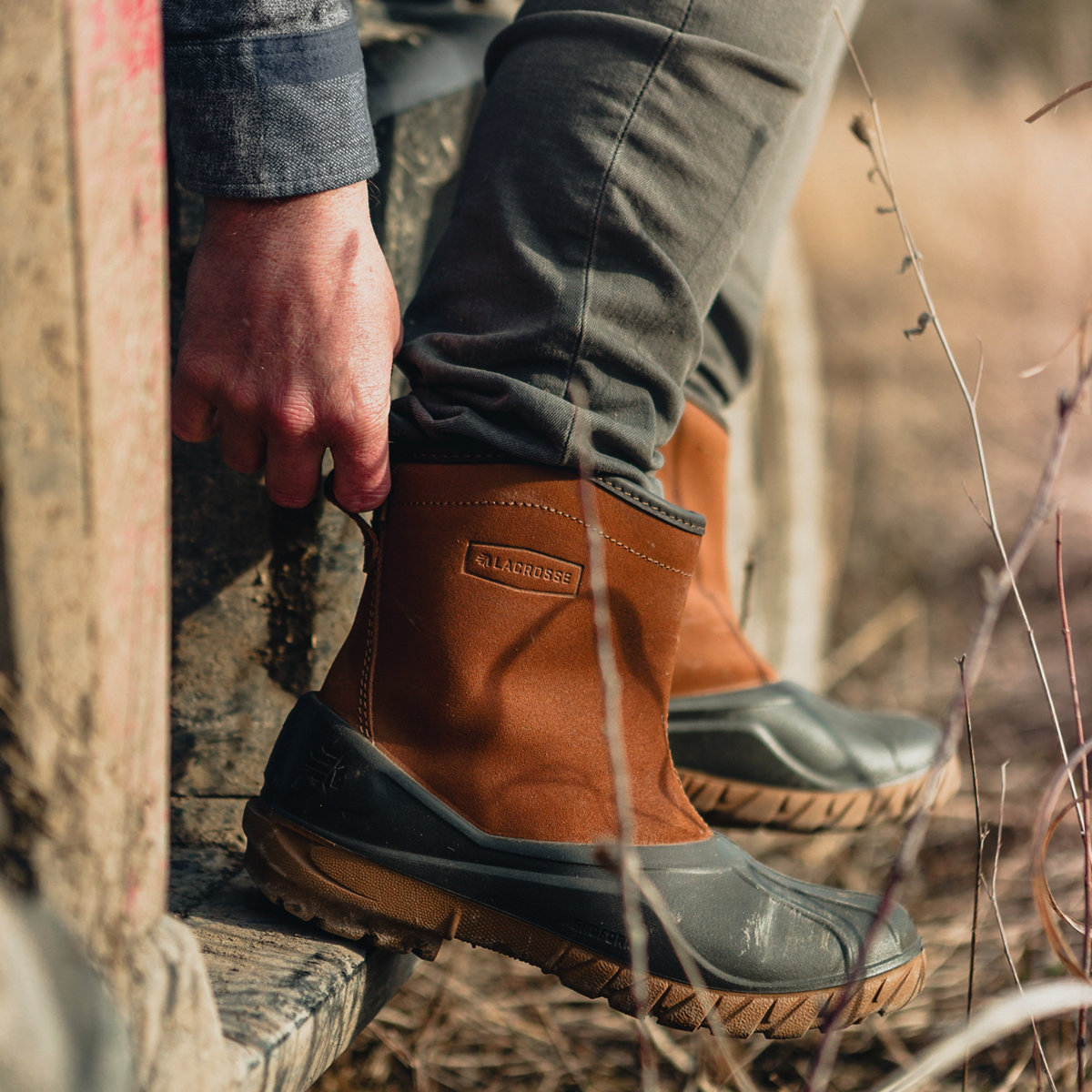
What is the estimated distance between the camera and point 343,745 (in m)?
0.86

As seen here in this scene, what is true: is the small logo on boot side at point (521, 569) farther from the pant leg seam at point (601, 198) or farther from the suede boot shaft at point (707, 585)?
the suede boot shaft at point (707, 585)

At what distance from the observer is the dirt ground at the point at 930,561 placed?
4.17ft

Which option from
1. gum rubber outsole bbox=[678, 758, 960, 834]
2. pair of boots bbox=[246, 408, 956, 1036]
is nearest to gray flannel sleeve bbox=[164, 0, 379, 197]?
pair of boots bbox=[246, 408, 956, 1036]

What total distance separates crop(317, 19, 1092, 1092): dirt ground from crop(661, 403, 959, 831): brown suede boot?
29 centimetres

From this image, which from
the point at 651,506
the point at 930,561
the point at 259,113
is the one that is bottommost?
the point at 930,561

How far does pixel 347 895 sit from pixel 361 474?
13.3 inches

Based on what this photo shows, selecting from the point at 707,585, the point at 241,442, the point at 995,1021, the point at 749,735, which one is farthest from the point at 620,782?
the point at 707,585

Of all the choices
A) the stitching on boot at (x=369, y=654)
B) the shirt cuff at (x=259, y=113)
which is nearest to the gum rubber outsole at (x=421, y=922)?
the stitching on boot at (x=369, y=654)

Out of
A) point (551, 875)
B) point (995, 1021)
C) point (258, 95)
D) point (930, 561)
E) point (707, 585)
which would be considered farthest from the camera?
point (930, 561)

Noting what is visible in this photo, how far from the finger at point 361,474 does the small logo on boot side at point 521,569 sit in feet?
0.29

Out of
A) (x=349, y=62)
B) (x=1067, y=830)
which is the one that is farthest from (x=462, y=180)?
(x=1067, y=830)

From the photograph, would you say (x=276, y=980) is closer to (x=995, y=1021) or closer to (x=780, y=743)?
(x=995, y=1021)

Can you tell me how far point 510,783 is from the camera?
0.85 meters

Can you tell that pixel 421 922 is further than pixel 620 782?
Yes
